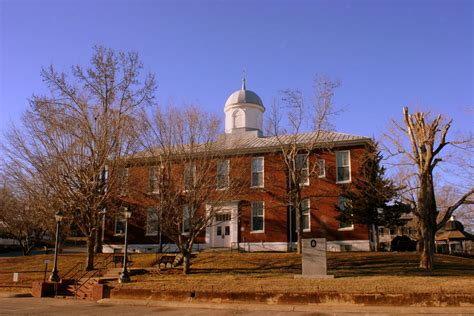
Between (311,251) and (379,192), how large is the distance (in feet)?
25.0

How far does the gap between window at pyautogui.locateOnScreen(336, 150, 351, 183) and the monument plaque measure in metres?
13.0

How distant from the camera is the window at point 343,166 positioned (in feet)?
107

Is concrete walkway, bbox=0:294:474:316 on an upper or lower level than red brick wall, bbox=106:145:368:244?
lower

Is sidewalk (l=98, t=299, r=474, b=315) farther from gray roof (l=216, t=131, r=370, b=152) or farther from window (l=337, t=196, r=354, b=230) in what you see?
window (l=337, t=196, r=354, b=230)

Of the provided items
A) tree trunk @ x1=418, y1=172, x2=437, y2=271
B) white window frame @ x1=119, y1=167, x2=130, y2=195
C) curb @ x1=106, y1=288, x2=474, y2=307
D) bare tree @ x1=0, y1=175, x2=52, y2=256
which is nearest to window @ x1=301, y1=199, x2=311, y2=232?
tree trunk @ x1=418, y1=172, x2=437, y2=271

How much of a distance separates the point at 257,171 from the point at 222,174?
9.11m

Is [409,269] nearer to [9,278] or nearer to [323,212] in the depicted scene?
[323,212]

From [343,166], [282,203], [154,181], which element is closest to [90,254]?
[154,181]

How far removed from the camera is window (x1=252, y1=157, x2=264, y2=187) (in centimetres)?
3456

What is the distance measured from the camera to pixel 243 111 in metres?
41.3

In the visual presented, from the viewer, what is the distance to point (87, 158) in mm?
26422

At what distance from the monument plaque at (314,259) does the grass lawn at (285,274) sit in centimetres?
82

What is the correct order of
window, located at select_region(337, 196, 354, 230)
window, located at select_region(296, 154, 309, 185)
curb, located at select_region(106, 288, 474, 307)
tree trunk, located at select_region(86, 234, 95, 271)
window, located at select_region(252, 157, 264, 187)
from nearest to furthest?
curb, located at select_region(106, 288, 474, 307) → tree trunk, located at select_region(86, 234, 95, 271) → window, located at select_region(296, 154, 309, 185) → window, located at select_region(337, 196, 354, 230) → window, located at select_region(252, 157, 264, 187)

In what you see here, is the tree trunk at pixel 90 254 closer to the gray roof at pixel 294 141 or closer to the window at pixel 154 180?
the window at pixel 154 180
